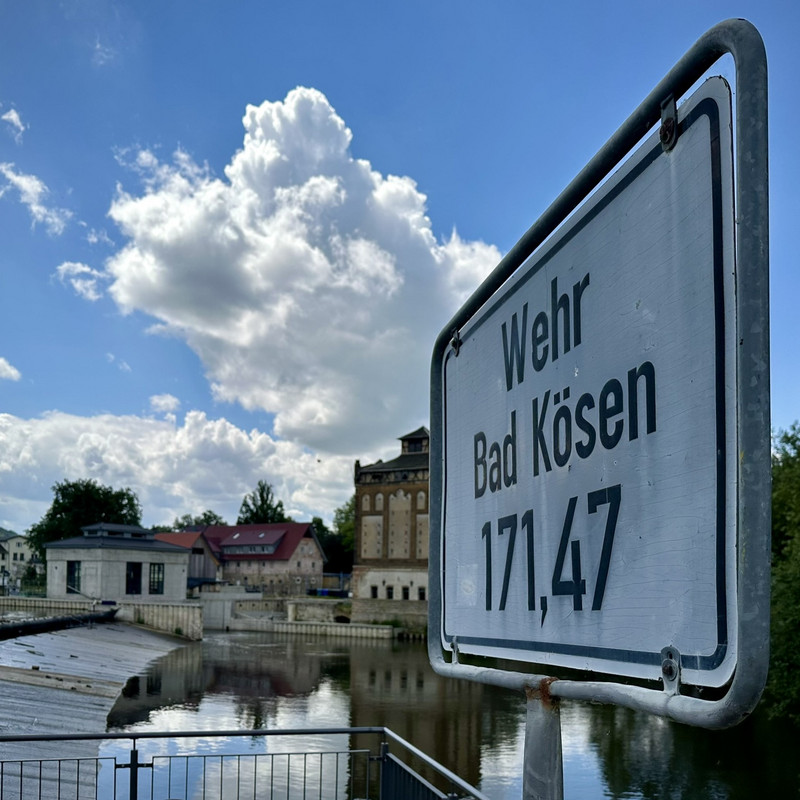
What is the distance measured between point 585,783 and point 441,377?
1780 centimetres

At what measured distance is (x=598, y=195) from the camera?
6.01 ft

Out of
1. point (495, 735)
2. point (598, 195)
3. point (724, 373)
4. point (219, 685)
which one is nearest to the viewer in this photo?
point (724, 373)

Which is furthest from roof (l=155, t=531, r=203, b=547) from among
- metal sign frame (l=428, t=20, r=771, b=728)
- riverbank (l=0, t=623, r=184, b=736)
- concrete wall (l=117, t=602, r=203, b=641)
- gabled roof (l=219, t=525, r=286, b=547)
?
metal sign frame (l=428, t=20, r=771, b=728)

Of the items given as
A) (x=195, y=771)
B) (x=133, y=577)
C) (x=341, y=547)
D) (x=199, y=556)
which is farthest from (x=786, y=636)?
(x=341, y=547)

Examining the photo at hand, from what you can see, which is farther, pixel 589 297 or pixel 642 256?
pixel 589 297

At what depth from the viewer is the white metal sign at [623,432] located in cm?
137

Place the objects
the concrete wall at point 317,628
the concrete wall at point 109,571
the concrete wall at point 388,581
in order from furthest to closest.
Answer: the concrete wall at point 388,581, the concrete wall at point 109,571, the concrete wall at point 317,628

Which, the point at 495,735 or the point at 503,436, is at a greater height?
the point at 503,436

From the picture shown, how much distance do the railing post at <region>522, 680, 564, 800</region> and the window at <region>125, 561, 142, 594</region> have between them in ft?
208

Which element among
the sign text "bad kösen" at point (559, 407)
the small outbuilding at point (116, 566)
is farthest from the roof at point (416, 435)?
the sign text "bad kösen" at point (559, 407)

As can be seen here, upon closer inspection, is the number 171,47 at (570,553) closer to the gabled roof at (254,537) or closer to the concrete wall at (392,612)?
the concrete wall at (392,612)

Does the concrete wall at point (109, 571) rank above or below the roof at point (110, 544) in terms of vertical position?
below

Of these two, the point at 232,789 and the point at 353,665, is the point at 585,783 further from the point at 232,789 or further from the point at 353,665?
the point at 353,665

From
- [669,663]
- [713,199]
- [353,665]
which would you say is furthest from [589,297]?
[353,665]
